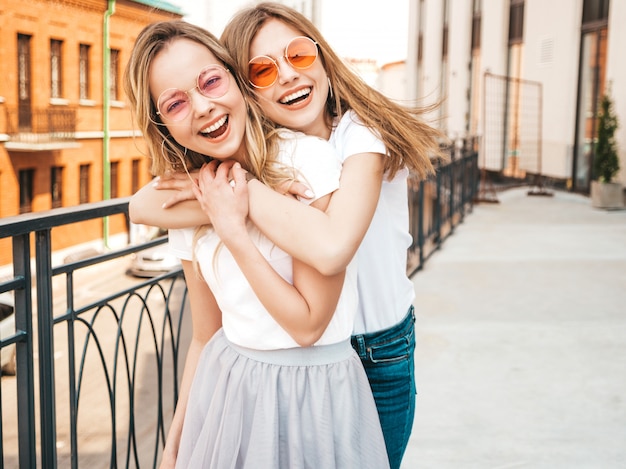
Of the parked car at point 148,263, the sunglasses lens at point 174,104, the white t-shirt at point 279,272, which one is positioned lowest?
the parked car at point 148,263

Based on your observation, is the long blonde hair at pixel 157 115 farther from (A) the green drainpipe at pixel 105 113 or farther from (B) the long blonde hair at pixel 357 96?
(A) the green drainpipe at pixel 105 113

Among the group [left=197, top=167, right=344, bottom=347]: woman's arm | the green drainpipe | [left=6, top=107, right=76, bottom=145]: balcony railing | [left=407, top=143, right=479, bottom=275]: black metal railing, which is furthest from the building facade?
[left=197, top=167, right=344, bottom=347]: woman's arm

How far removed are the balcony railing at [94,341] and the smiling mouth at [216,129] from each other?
636mm

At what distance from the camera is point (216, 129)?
1142 mm

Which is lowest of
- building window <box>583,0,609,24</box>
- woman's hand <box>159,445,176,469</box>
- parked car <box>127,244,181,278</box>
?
woman's hand <box>159,445,176,469</box>

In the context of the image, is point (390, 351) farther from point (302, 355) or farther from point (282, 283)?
point (282, 283)

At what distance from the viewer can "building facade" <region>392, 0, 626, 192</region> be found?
1143cm

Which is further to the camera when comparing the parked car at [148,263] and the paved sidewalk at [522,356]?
the paved sidewalk at [522,356]

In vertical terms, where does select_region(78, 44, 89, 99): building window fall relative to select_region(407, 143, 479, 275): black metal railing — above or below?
above

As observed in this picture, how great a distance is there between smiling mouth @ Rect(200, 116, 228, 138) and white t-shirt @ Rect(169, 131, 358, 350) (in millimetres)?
105

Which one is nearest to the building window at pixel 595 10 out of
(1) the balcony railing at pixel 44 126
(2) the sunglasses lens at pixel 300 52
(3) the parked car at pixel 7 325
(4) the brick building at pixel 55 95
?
(4) the brick building at pixel 55 95

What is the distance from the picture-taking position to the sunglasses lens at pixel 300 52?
122 cm

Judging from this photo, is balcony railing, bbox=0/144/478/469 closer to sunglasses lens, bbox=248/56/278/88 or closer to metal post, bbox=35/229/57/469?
metal post, bbox=35/229/57/469

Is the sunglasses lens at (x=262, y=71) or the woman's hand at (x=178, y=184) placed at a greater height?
the sunglasses lens at (x=262, y=71)
